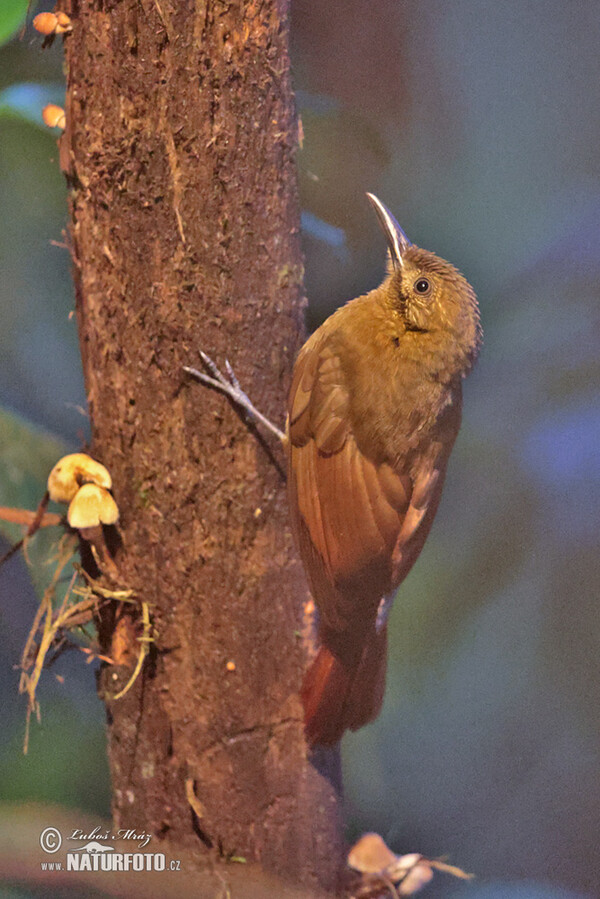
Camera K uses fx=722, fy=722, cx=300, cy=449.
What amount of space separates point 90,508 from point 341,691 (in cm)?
62

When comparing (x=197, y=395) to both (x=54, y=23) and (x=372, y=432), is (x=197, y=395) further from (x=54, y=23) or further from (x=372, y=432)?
(x=54, y=23)

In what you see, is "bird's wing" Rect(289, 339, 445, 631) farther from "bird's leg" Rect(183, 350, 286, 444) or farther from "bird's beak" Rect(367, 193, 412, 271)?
"bird's beak" Rect(367, 193, 412, 271)

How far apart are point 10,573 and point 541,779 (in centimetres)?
120

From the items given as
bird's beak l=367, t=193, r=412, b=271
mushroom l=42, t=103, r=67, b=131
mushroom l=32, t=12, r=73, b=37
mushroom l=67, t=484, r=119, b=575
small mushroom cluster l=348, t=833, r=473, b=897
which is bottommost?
small mushroom cluster l=348, t=833, r=473, b=897

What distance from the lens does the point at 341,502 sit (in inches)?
54.7

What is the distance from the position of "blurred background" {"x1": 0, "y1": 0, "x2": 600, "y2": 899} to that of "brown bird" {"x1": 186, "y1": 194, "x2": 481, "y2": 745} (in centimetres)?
5

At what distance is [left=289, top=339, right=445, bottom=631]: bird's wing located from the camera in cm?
138

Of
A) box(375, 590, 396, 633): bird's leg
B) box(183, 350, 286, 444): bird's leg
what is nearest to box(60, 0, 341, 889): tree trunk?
box(183, 350, 286, 444): bird's leg

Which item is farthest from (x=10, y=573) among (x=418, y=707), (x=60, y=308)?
(x=418, y=707)

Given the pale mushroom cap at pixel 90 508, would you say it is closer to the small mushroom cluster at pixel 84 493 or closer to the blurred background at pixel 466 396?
the small mushroom cluster at pixel 84 493

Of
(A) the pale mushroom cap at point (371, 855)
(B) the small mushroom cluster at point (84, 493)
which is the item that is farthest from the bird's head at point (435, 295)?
(A) the pale mushroom cap at point (371, 855)

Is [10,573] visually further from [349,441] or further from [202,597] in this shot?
[349,441]

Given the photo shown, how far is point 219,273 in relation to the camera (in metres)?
1.36

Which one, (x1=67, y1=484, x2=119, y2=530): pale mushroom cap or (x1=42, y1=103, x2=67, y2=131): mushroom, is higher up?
(x1=42, y1=103, x2=67, y2=131): mushroom
